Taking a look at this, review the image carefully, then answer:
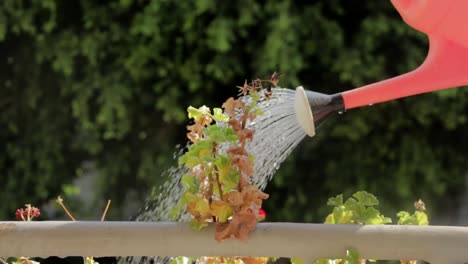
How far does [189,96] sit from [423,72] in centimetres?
210

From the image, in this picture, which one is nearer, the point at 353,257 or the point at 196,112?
the point at 353,257

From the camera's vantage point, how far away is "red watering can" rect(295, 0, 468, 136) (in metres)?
1.26

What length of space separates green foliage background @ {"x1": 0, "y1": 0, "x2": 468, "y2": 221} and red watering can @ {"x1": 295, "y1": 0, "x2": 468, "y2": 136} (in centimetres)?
179

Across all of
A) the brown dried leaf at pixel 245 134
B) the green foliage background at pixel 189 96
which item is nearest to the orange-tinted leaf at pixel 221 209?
the brown dried leaf at pixel 245 134

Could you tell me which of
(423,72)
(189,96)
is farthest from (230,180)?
(189,96)

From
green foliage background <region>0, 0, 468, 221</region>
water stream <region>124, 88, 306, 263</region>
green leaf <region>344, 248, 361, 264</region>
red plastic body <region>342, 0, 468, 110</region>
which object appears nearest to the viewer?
green leaf <region>344, 248, 361, 264</region>

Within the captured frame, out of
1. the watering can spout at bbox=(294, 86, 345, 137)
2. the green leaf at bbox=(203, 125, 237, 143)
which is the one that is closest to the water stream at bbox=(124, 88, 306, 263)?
the watering can spout at bbox=(294, 86, 345, 137)

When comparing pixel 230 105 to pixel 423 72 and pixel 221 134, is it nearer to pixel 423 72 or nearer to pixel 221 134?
pixel 221 134

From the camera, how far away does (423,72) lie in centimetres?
130

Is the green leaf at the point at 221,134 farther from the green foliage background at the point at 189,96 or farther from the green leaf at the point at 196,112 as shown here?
the green foliage background at the point at 189,96

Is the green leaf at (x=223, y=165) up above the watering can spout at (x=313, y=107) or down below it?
below

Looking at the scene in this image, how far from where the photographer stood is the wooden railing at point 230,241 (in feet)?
3.64

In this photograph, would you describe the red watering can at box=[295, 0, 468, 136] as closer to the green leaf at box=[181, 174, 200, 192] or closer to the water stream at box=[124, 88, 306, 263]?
the water stream at box=[124, 88, 306, 263]

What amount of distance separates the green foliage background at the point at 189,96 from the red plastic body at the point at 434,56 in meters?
1.79
